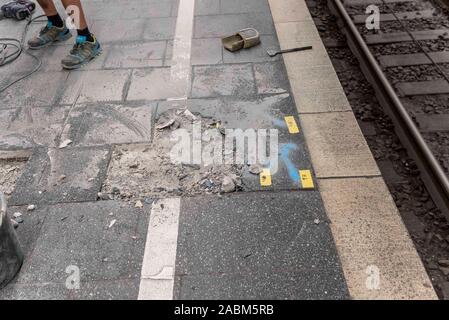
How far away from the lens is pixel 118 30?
5.56 meters

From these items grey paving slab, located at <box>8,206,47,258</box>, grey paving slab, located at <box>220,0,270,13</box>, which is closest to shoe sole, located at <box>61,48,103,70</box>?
grey paving slab, located at <box>220,0,270,13</box>

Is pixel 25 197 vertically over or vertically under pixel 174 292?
over

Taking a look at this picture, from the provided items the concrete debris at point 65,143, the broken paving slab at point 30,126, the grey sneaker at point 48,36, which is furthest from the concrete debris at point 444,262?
the grey sneaker at point 48,36

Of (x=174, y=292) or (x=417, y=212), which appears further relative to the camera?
(x=417, y=212)

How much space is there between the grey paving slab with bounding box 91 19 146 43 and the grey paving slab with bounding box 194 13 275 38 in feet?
2.85

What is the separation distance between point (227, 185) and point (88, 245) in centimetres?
121

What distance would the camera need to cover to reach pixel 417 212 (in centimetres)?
316

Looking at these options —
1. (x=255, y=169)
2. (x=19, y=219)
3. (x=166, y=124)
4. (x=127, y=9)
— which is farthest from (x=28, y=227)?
(x=127, y=9)

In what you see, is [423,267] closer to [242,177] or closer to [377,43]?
[242,177]

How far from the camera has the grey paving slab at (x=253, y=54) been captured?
4797mm

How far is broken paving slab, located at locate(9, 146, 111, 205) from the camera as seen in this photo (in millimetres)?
3215

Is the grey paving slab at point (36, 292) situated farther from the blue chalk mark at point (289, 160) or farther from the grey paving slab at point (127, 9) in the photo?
the grey paving slab at point (127, 9)
